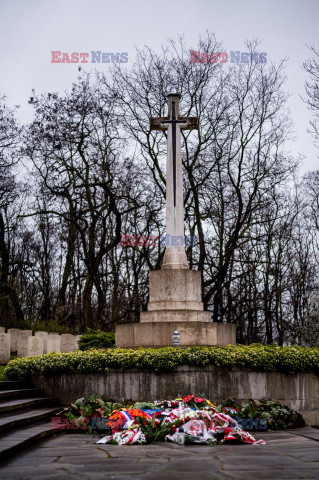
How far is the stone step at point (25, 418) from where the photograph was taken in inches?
271

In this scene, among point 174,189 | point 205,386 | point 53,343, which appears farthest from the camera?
point 53,343

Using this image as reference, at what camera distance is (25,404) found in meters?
8.61

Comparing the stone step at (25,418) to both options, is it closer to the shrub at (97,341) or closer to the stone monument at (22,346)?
the shrub at (97,341)

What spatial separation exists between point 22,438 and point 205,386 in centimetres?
401

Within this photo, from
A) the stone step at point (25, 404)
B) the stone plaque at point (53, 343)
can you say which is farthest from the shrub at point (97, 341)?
the stone plaque at point (53, 343)

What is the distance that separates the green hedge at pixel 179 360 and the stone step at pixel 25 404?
624 mm

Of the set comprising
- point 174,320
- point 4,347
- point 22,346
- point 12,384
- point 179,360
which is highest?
point 174,320

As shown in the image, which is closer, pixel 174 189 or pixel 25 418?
pixel 25 418

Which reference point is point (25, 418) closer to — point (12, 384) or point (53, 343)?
point (12, 384)

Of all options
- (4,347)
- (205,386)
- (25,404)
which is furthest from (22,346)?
(205,386)

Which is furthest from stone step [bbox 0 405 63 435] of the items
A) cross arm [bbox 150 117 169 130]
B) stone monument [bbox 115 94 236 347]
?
cross arm [bbox 150 117 169 130]

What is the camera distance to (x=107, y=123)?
22734 mm

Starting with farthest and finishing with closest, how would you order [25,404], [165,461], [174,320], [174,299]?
1. [174,299]
2. [174,320]
3. [25,404]
4. [165,461]

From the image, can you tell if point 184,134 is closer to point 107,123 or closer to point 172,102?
point 107,123
